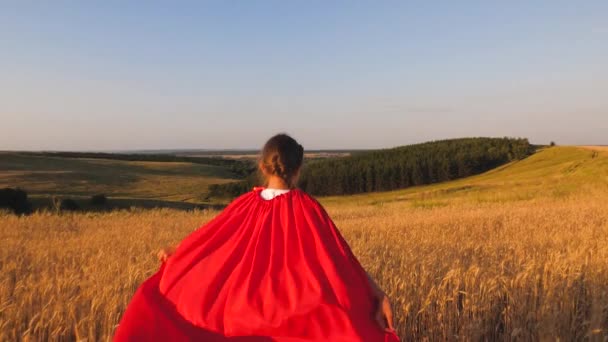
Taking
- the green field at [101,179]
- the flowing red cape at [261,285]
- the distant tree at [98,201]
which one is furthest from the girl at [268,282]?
the green field at [101,179]

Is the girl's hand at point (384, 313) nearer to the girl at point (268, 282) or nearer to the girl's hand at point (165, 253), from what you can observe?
the girl at point (268, 282)

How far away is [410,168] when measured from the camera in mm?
45969

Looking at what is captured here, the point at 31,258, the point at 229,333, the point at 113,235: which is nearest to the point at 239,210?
the point at 229,333

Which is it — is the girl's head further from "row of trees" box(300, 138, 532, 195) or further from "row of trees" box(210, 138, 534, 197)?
"row of trees" box(300, 138, 532, 195)

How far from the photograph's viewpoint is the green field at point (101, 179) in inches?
1903

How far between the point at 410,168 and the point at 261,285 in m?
44.0

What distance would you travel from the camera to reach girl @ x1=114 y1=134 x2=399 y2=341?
2.99 m

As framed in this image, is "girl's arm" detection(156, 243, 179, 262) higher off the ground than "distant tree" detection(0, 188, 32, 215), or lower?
higher

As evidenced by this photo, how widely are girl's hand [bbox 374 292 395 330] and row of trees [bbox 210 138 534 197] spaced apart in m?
39.8

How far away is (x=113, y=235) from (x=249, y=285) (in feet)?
26.0

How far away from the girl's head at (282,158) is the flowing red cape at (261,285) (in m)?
0.15

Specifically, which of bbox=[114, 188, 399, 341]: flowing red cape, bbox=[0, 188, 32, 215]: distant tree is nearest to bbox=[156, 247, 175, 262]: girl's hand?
bbox=[114, 188, 399, 341]: flowing red cape

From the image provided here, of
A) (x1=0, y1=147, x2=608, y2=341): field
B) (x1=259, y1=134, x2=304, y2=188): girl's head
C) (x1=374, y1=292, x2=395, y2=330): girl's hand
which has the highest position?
(x1=259, y1=134, x2=304, y2=188): girl's head

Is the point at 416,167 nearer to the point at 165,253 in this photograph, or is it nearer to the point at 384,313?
the point at 165,253
